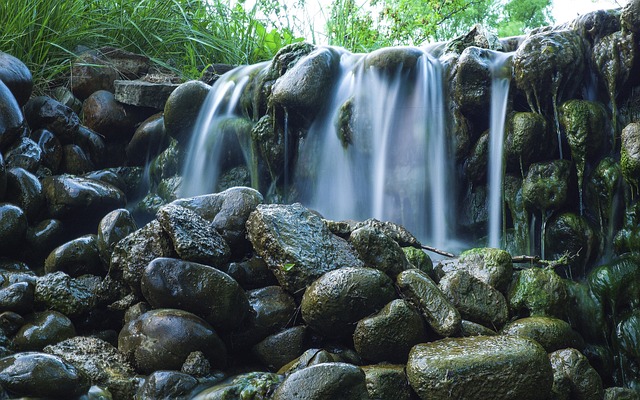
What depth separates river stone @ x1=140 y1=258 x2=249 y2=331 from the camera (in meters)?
4.45

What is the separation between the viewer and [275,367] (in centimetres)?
450

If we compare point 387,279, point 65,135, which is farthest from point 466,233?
point 65,135

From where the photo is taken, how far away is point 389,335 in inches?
165

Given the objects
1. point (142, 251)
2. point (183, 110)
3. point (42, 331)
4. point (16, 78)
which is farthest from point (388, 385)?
point (16, 78)

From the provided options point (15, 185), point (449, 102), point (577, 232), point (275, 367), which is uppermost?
point (449, 102)

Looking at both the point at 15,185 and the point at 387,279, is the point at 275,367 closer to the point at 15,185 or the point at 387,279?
the point at 387,279

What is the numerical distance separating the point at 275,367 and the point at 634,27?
189 inches

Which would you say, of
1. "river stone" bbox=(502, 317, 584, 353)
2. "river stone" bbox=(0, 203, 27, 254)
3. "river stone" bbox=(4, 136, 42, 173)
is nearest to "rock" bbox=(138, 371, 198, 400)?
"river stone" bbox=(502, 317, 584, 353)

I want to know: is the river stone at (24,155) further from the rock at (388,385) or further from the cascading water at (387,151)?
the rock at (388,385)

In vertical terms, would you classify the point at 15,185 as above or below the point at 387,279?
above

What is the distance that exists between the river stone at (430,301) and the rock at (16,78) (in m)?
5.69

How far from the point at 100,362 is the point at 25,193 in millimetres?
3023

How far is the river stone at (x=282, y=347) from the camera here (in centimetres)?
450

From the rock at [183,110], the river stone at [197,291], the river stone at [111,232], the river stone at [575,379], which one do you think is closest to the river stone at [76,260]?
the river stone at [111,232]
